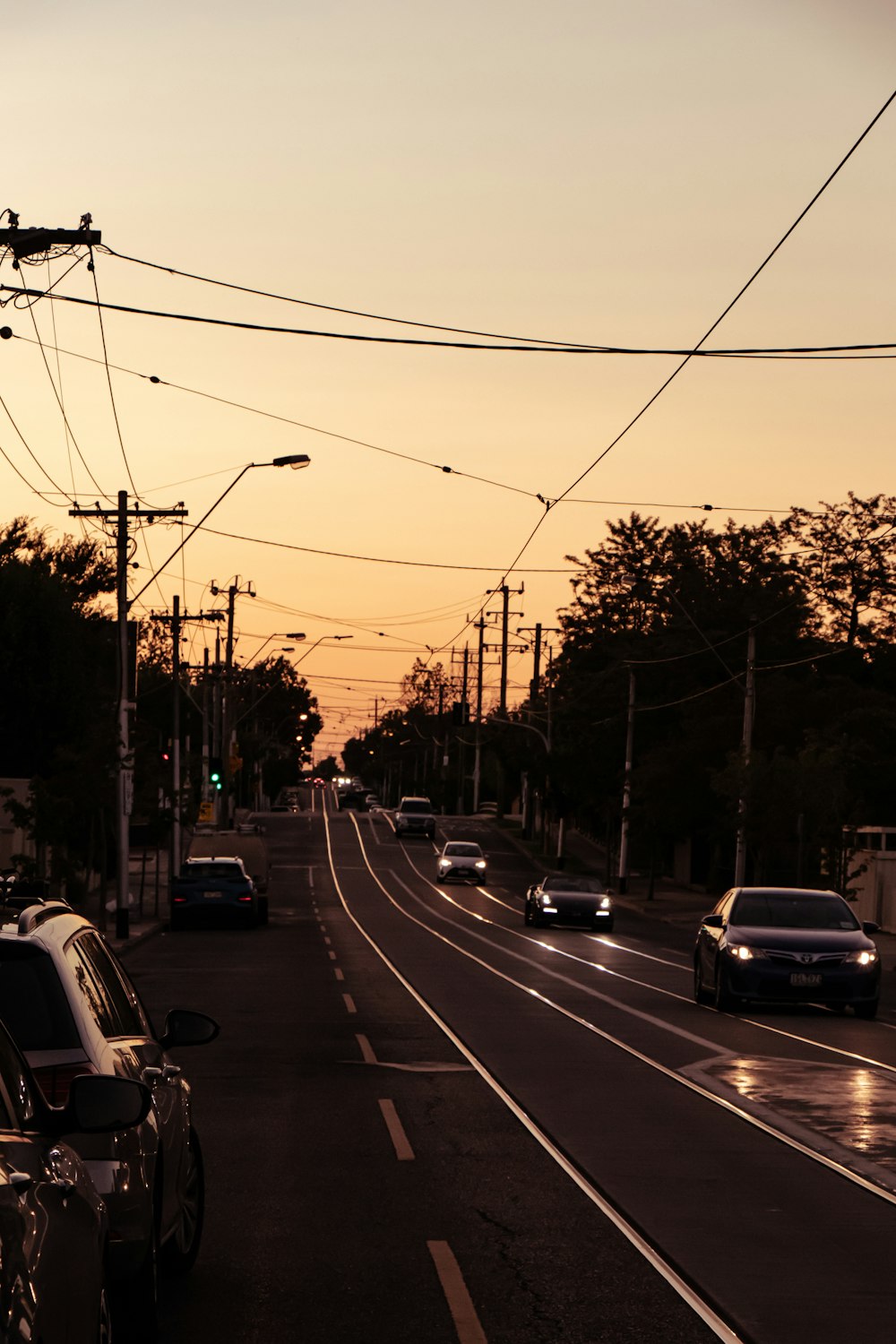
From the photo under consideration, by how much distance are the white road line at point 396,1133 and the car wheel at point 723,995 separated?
915 centimetres

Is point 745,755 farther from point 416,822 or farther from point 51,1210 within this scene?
point 416,822

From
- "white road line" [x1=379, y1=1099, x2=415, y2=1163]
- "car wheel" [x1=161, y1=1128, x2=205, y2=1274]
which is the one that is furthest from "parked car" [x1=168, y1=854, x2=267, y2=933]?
"car wheel" [x1=161, y1=1128, x2=205, y2=1274]

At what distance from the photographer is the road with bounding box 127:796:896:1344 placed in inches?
308

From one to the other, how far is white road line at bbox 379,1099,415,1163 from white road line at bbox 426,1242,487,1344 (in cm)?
279

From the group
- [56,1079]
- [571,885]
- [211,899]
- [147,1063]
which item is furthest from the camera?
[571,885]

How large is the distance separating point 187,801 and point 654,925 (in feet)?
48.1

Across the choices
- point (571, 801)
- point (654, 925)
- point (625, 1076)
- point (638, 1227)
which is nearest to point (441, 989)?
point (625, 1076)

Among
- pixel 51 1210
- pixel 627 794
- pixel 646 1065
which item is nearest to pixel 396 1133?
pixel 646 1065

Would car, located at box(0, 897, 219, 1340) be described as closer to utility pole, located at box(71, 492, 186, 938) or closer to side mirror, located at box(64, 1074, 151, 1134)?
side mirror, located at box(64, 1074, 151, 1134)

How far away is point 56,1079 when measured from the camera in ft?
20.5

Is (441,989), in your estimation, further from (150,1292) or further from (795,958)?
(150,1292)

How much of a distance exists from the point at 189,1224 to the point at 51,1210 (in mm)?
4031

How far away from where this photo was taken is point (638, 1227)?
9.56 metres

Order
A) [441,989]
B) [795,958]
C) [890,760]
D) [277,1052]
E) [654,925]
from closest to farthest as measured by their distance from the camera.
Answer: [277,1052] → [795,958] → [441,989] → [654,925] → [890,760]
